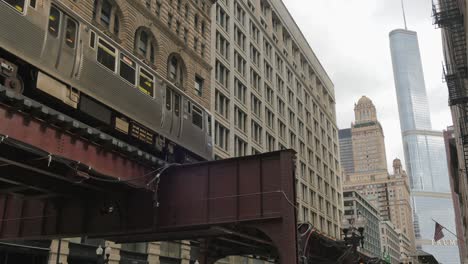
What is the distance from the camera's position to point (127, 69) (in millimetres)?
18562

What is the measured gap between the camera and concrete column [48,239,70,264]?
92.6 ft

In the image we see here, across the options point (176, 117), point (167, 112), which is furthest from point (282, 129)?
point (167, 112)

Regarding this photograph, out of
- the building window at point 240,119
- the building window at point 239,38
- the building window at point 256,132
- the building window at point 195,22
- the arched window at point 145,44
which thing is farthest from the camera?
the building window at point 256,132

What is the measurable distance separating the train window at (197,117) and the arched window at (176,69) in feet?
58.6

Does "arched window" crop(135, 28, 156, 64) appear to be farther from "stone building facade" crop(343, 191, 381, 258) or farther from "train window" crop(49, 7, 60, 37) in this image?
"stone building facade" crop(343, 191, 381, 258)

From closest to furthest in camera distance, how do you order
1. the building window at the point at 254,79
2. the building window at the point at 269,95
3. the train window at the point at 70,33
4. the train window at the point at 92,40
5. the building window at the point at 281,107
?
the train window at the point at 70,33, the train window at the point at 92,40, the building window at the point at 254,79, the building window at the point at 269,95, the building window at the point at 281,107

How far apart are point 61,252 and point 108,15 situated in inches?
692

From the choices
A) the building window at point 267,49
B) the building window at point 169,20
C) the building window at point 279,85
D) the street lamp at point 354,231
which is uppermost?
the building window at point 267,49

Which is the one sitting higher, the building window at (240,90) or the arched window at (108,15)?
the building window at (240,90)

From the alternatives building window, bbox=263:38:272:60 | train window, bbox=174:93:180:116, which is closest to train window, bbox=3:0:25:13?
train window, bbox=174:93:180:116

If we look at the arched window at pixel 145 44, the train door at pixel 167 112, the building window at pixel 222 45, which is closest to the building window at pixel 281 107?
the building window at pixel 222 45

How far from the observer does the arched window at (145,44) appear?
1491 inches

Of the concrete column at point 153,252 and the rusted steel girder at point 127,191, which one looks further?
the concrete column at point 153,252

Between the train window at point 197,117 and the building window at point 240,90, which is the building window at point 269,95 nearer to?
the building window at point 240,90
